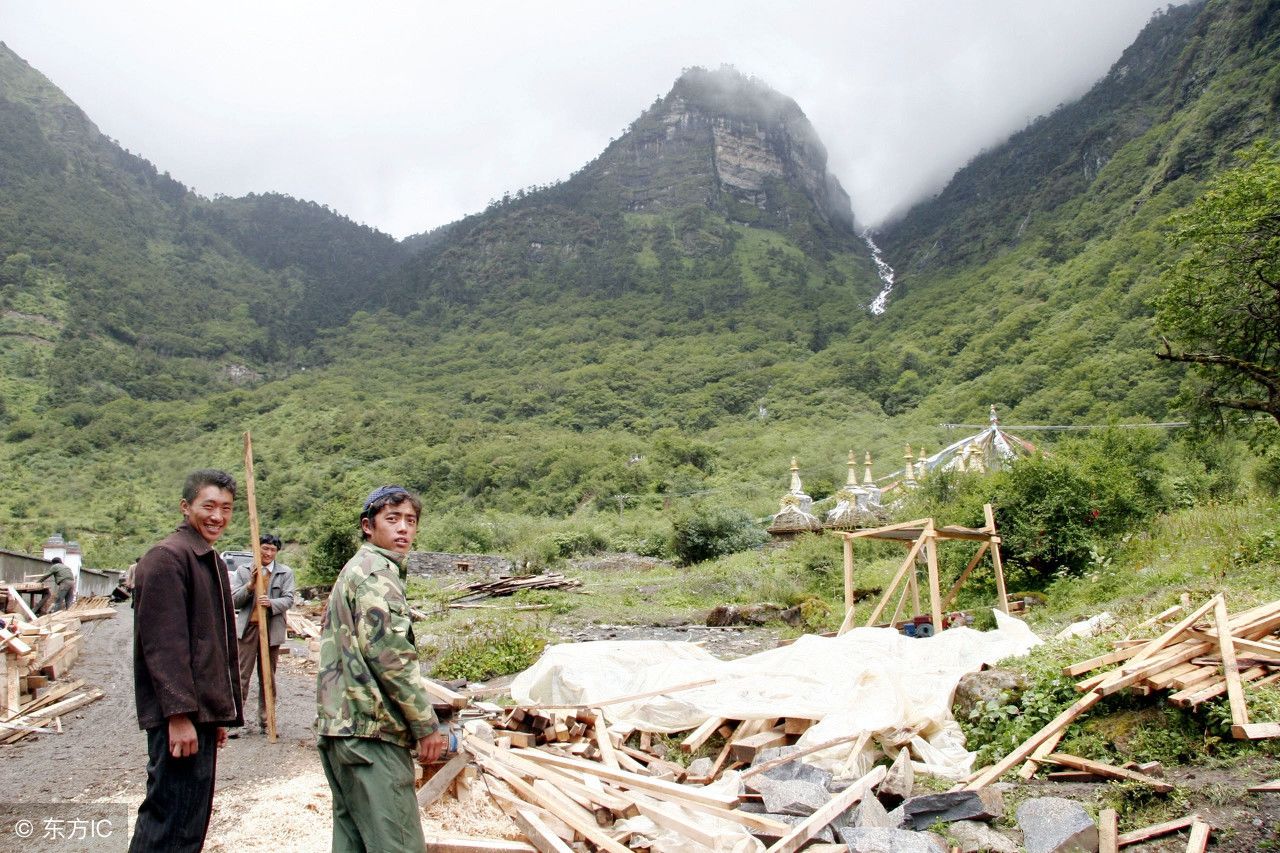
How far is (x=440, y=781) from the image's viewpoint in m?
4.43

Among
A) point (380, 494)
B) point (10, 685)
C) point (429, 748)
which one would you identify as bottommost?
point (10, 685)

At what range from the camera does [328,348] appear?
3844 inches

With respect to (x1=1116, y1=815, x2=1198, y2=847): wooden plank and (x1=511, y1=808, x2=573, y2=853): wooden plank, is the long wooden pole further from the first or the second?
(x1=1116, y1=815, x2=1198, y2=847): wooden plank

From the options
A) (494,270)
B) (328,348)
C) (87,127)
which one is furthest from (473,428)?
(87,127)

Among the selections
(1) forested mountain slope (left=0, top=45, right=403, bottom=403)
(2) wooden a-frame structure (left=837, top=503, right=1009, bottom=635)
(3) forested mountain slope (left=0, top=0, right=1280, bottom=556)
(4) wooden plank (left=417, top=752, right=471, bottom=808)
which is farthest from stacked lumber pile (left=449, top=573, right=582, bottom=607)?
(1) forested mountain slope (left=0, top=45, right=403, bottom=403)

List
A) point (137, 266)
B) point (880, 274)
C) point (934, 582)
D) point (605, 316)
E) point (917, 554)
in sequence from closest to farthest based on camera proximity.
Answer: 1. point (934, 582)
2. point (917, 554)
3. point (137, 266)
4. point (605, 316)
5. point (880, 274)

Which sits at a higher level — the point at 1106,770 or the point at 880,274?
the point at 880,274

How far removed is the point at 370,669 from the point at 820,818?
2663 mm

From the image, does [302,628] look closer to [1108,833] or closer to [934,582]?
[934,582]

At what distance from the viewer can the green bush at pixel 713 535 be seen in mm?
30812

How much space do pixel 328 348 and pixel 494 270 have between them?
28124 mm

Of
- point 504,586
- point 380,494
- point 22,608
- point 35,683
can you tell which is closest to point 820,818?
point 380,494

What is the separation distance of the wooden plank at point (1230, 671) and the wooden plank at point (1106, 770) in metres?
0.58

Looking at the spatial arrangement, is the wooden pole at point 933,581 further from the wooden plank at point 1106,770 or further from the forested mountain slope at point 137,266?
the forested mountain slope at point 137,266
